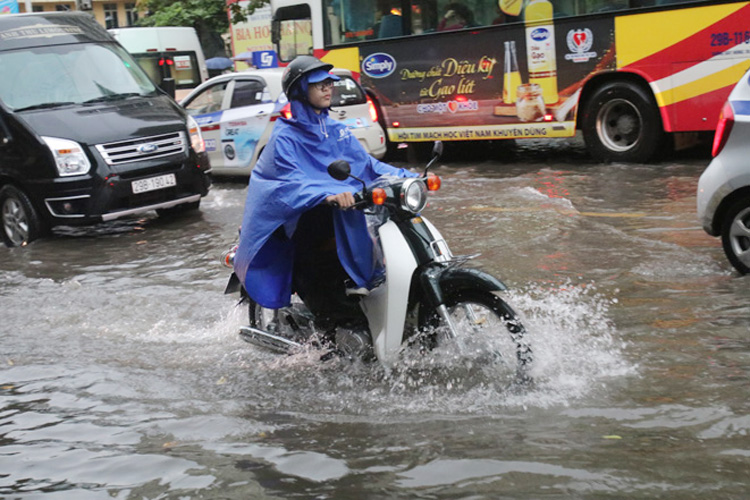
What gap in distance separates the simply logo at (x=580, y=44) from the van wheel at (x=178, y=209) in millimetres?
5481

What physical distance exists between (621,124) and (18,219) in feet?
26.0

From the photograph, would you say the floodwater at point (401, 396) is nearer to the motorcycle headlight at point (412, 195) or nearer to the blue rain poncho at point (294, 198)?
the blue rain poncho at point (294, 198)

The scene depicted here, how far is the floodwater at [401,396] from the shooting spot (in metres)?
3.94

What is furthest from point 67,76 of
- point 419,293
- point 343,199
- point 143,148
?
point 419,293

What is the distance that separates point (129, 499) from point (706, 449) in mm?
2389

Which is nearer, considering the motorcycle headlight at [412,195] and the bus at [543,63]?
the motorcycle headlight at [412,195]

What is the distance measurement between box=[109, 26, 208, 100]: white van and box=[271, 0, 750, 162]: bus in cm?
1154

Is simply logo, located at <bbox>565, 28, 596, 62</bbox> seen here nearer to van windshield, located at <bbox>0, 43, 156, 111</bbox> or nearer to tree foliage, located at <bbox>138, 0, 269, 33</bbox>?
van windshield, located at <bbox>0, 43, 156, 111</bbox>

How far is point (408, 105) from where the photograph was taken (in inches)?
596

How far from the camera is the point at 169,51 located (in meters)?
27.2

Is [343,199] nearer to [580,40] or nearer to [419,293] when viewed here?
[419,293]

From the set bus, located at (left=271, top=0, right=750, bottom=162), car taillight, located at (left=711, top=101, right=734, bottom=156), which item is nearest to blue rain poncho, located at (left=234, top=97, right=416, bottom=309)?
car taillight, located at (left=711, top=101, right=734, bottom=156)

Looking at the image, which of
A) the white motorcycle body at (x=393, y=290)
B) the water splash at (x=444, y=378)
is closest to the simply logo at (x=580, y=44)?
the water splash at (x=444, y=378)

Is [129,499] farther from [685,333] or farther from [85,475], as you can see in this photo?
[685,333]
